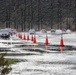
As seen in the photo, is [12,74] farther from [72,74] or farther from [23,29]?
[23,29]

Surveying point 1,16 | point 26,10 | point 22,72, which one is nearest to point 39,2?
point 26,10

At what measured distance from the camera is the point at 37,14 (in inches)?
5167

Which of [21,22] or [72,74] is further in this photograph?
[21,22]

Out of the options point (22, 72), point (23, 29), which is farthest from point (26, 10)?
point (22, 72)

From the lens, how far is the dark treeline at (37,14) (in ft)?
420

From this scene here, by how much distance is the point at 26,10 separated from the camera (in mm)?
135250

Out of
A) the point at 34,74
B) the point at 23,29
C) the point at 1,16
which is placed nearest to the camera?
the point at 34,74

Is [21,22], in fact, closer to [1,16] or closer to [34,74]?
[1,16]

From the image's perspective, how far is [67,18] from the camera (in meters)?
125

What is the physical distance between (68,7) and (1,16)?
76.7ft

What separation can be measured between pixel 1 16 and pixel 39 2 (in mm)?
14211

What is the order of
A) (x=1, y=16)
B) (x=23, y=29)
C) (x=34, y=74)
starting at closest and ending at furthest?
(x=34, y=74) → (x=23, y=29) → (x=1, y=16)

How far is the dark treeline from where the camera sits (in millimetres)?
127938

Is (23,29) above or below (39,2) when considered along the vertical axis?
below
